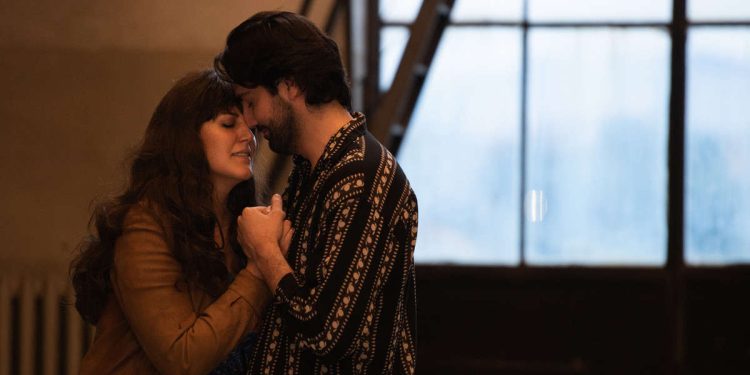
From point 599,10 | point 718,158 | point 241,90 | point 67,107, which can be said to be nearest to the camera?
point 241,90

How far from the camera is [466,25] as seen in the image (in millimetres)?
6906

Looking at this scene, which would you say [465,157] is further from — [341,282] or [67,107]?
[341,282]

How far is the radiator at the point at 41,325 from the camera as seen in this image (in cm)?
498

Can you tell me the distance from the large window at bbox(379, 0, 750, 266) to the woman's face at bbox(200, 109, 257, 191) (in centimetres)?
451

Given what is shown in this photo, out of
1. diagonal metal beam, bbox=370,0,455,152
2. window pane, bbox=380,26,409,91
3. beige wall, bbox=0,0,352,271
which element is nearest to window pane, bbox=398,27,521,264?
window pane, bbox=380,26,409,91

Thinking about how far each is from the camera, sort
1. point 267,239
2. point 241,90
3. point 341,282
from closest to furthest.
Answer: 1. point 341,282
2. point 267,239
3. point 241,90

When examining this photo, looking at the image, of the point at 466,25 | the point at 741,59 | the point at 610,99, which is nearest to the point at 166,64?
the point at 466,25

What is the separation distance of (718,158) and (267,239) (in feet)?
17.3

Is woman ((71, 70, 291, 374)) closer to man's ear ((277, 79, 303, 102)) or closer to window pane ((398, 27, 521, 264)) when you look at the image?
man's ear ((277, 79, 303, 102))

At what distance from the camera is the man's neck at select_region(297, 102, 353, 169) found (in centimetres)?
225

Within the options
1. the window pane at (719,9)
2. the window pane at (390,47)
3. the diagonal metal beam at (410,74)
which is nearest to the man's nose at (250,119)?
the diagonal metal beam at (410,74)

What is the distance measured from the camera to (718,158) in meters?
6.97

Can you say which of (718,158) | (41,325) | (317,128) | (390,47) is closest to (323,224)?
(317,128)

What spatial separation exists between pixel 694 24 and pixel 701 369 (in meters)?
2.08
